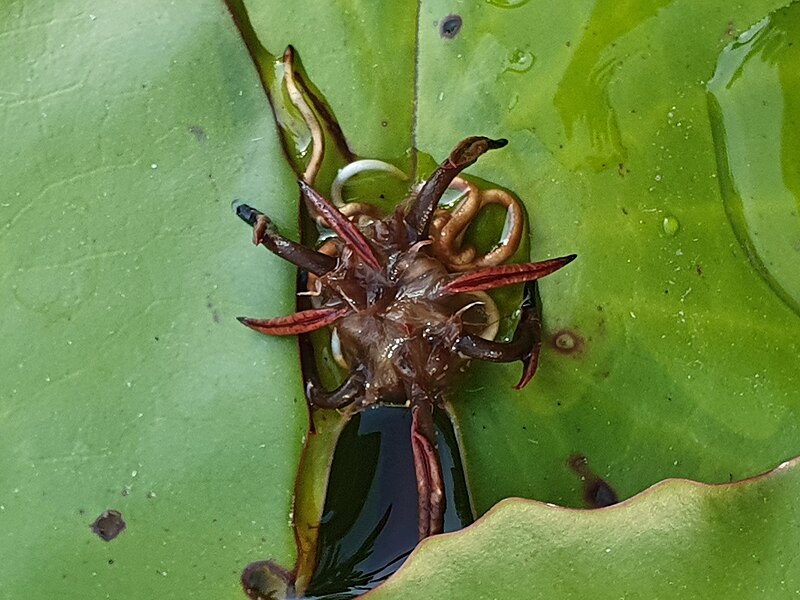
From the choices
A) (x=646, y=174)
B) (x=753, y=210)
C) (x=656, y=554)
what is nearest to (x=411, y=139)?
(x=646, y=174)

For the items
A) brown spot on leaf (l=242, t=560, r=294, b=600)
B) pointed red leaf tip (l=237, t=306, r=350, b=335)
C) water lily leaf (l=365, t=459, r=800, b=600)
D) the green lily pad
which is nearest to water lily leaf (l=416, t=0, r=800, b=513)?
the green lily pad

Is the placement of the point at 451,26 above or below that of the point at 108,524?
above

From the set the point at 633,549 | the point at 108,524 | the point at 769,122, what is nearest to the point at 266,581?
the point at 108,524

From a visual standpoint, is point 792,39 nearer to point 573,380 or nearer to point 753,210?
point 753,210

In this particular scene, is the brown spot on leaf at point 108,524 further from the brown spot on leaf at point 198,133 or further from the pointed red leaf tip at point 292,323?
the brown spot on leaf at point 198,133

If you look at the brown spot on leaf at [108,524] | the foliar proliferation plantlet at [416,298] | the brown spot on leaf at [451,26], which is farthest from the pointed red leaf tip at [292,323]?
the brown spot on leaf at [451,26]

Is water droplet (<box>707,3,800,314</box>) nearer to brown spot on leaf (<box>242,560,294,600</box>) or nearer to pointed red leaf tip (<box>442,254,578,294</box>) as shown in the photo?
pointed red leaf tip (<box>442,254,578,294</box>)

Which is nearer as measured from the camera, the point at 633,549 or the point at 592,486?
the point at 633,549

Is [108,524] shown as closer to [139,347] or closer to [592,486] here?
[139,347]
